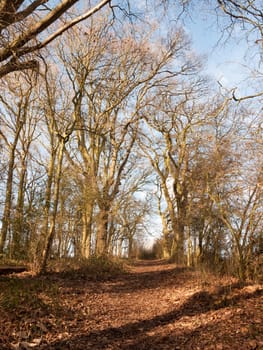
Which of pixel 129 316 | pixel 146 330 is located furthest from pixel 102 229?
pixel 146 330

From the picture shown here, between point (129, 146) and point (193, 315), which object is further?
point (129, 146)

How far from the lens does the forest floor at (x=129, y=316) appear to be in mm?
4277

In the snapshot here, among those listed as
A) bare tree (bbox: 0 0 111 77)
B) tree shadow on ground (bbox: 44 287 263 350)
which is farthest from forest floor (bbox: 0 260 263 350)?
bare tree (bbox: 0 0 111 77)

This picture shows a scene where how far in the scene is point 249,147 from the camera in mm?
7082

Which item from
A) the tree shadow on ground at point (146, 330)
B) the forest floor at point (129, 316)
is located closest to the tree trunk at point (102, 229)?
the forest floor at point (129, 316)

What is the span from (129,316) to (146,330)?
927 mm

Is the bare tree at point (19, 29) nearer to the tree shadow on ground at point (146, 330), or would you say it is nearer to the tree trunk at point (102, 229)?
the tree shadow on ground at point (146, 330)

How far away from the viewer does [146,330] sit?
196 inches

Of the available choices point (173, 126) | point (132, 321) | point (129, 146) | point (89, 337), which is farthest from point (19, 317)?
point (173, 126)

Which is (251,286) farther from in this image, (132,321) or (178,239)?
(178,239)

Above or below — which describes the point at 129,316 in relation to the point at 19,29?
below

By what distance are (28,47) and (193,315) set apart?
18.0ft

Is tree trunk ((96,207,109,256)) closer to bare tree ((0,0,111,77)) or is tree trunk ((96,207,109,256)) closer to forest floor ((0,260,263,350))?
forest floor ((0,260,263,350))

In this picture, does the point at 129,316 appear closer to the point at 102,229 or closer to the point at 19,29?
the point at 19,29
